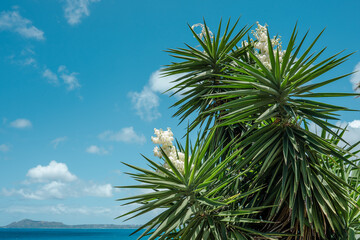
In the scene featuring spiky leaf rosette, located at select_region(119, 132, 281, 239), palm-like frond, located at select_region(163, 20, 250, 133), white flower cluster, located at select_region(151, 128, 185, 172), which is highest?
palm-like frond, located at select_region(163, 20, 250, 133)

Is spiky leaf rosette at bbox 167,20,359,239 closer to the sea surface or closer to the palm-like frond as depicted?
the palm-like frond

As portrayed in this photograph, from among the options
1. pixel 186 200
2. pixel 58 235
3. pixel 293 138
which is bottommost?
pixel 186 200

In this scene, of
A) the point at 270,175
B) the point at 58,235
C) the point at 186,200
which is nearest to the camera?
the point at 186,200

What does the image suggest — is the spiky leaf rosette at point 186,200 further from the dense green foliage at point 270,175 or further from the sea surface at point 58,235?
the sea surface at point 58,235

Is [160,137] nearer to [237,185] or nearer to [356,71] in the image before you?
[237,185]

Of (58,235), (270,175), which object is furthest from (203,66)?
(58,235)

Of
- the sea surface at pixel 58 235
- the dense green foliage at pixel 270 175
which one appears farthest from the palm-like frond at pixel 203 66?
the sea surface at pixel 58 235

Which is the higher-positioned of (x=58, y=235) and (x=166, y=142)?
(x=58, y=235)

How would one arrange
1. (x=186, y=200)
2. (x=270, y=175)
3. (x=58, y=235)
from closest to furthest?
(x=186, y=200) < (x=270, y=175) < (x=58, y=235)

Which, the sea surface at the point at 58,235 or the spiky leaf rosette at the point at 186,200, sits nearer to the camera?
the spiky leaf rosette at the point at 186,200

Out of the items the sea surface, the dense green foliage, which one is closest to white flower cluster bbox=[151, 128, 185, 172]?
the dense green foliage

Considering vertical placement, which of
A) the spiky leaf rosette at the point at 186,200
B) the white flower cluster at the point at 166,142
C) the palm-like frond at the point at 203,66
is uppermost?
the palm-like frond at the point at 203,66

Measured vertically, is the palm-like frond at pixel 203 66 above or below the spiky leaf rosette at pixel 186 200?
above

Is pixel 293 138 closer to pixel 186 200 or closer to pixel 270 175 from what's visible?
pixel 270 175
